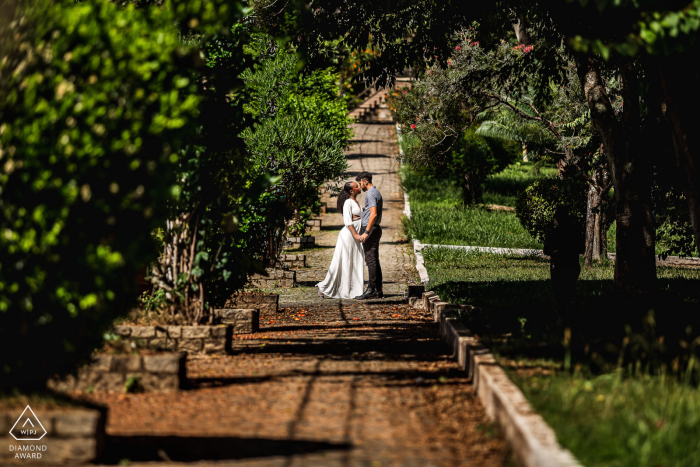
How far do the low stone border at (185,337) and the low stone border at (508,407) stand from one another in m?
2.45

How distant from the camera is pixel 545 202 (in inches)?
799

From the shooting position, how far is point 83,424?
4.20 m

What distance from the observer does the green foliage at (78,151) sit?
4070 mm

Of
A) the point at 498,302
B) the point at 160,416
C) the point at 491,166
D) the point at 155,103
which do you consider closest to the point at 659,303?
the point at 498,302

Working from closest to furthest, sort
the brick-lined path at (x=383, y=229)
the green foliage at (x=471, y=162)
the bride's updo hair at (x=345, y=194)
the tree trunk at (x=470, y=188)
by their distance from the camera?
1. the bride's updo hair at (x=345, y=194)
2. the brick-lined path at (x=383, y=229)
3. the green foliage at (x=471, y=162)
4. the tree trunk at (x=470, y=188)

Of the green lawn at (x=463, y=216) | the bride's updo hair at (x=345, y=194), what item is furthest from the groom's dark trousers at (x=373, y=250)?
the green lawn at (x=463, y=216)

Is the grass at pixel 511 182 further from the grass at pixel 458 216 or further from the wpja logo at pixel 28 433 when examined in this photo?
the wpja logo at pixel 28 433

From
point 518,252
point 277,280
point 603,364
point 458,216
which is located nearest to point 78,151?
point 603,364

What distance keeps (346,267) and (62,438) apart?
8972mm

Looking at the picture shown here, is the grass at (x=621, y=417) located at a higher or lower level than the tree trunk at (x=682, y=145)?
lower

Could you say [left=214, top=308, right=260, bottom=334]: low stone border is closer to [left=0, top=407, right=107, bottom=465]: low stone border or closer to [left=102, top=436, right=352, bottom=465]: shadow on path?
[left=102, top=436, right=352, bottom=465]: shadow on path

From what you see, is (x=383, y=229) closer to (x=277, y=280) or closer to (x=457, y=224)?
(x=457, y=224)

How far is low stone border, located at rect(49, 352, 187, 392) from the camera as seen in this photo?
5.80 metres

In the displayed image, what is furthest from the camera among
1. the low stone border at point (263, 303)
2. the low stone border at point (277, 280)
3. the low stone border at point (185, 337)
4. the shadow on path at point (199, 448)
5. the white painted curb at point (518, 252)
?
the white painted curb at point (518, 252)
